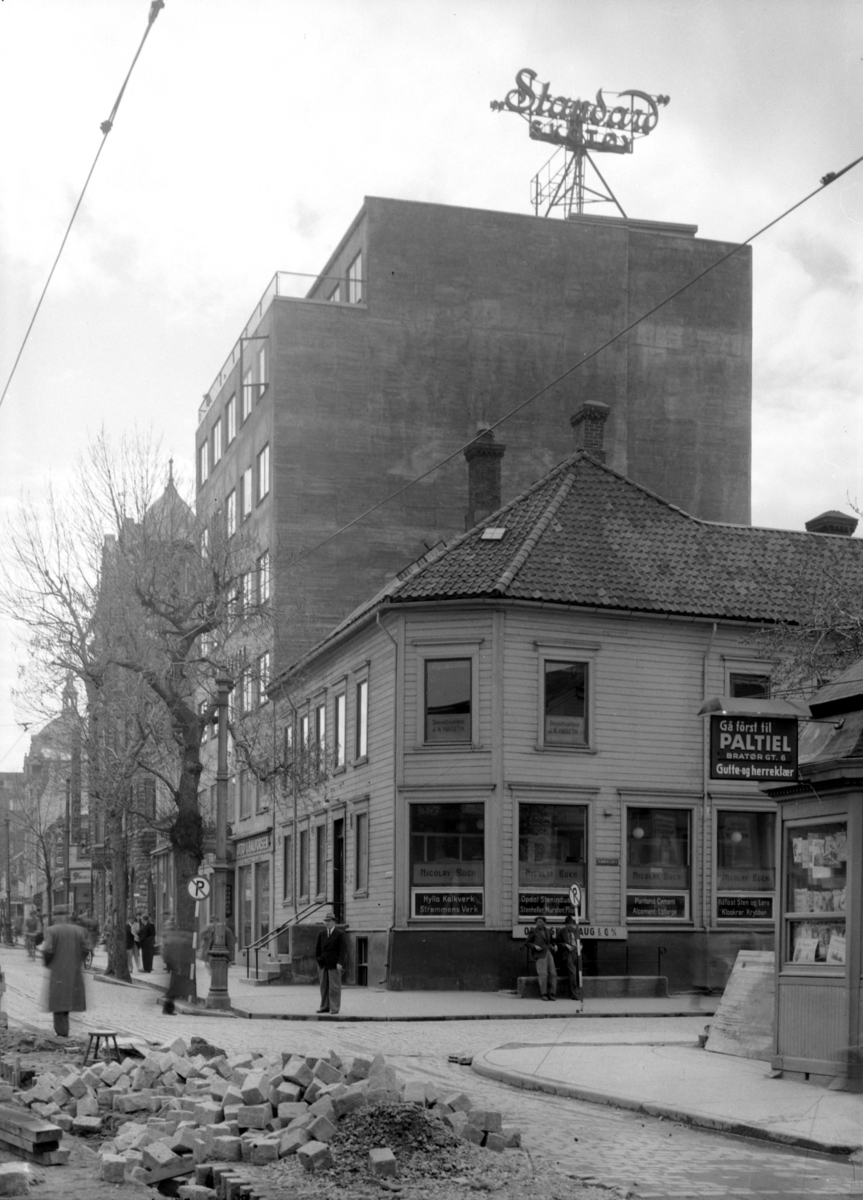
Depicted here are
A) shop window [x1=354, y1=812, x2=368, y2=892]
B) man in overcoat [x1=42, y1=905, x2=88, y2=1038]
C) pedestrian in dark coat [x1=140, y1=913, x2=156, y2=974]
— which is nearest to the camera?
man in overcoat [x1=42, y1=905, x2=88, y2=1038]

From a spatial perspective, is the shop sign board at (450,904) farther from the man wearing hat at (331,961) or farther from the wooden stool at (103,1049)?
the wooden stool at (103,1049)

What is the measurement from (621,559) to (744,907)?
792 centimetres

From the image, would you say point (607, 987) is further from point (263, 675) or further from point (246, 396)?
point (246, 396)

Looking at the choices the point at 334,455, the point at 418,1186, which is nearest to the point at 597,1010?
the point at 418,1186

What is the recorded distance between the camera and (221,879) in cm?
2736

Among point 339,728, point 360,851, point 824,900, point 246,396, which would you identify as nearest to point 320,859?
point 339,728

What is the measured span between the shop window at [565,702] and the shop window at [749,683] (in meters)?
3.52

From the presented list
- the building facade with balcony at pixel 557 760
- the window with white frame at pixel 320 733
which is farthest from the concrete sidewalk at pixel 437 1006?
the window with white frame at pixel 320 733

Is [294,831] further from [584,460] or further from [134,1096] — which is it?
[134,1096]

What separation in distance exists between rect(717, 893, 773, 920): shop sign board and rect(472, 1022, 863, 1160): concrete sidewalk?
587 inches

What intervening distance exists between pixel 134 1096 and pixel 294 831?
3031 cm

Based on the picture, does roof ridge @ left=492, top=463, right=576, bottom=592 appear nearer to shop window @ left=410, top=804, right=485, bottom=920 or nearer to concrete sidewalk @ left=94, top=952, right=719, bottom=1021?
shop window @ left=410, top=804, right=485, bottom=920

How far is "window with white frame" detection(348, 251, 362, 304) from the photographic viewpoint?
48.4m

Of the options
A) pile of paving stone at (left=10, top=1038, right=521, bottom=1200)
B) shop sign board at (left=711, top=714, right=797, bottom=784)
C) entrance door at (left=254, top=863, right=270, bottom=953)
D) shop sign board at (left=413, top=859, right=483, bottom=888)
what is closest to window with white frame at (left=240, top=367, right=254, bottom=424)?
entrance door at (left=254, top=863, right=270, bottom=953)
